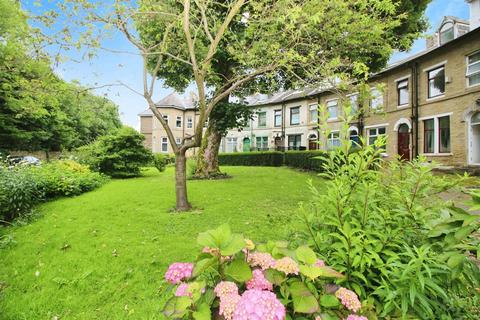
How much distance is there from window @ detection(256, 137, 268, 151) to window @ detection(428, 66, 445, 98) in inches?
747

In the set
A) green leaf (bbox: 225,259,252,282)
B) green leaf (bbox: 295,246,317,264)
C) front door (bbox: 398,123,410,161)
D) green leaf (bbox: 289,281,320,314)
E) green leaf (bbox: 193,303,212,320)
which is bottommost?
green leaf (bbox: 193,303,212,320)

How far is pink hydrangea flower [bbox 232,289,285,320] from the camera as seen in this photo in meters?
1.10

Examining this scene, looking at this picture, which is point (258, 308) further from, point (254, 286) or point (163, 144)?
point (163, 144)

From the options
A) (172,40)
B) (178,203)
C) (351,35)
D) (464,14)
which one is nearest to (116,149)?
(172,40)

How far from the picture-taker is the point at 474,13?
16094 millimetres

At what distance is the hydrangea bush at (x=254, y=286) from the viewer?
1274 mm

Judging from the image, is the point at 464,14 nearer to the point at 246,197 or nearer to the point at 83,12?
the point at 246,197

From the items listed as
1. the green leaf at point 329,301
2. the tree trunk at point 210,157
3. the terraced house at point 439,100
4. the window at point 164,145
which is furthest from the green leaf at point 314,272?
the window at point 164,145

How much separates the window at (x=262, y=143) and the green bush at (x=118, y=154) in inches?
774

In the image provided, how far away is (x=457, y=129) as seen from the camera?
14562 mm

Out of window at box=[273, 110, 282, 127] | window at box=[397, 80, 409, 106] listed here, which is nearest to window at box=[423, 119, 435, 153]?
window at box=[397, 80, 409, 106]

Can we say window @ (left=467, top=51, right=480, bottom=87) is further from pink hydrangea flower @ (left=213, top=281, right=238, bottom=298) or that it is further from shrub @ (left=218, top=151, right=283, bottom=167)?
pink hydrangea flower @ (left=213, top=281, right=238, bottom=298)

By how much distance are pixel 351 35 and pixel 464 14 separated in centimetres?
1416

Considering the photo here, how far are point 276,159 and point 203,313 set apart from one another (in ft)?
74.2
